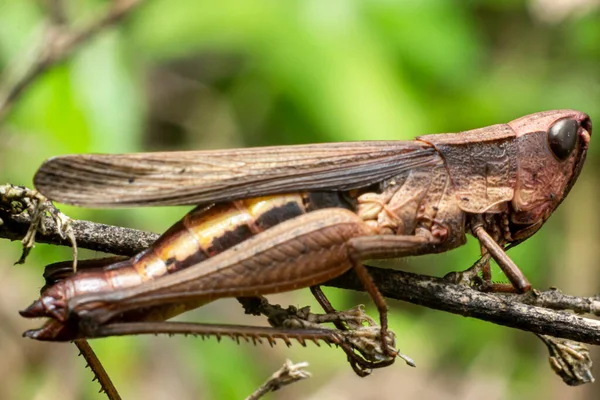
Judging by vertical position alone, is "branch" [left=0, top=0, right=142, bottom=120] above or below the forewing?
above

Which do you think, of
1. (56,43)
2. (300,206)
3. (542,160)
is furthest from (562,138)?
(56,43)

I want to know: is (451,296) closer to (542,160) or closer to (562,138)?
(542,160)

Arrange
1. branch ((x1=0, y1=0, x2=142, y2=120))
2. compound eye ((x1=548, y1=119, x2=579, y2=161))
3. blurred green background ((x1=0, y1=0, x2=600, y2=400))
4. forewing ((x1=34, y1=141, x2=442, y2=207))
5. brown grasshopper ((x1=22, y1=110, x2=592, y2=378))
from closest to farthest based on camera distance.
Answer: brown grasshopper ((x1=22, y1=110, x2=592, y2=378)) < forewing ((x1=34, y1=141, x2=442, y2=207)) < compound eye ((x1=548, y1=119, x2=579, y2=161)) < branch ((x1=0, y1=0, x2=142, y2=120)) < blurred green background ((x1=0, y1=0, x2=600, y2=400))

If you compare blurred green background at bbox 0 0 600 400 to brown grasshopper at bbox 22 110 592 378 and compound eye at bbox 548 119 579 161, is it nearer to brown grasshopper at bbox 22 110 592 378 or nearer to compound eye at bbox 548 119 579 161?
brown grasshopper at bbox 22 110 592 378

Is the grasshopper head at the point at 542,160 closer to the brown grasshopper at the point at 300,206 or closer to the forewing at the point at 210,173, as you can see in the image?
the brown grasshopper at the point at 300,206

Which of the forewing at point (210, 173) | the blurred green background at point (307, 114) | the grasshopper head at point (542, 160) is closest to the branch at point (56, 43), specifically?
the blurred green background at point (307, 114)

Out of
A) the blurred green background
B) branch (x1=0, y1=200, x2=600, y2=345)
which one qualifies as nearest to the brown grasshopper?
branch (x1=0, y1=200, x2=600, y2=345)
